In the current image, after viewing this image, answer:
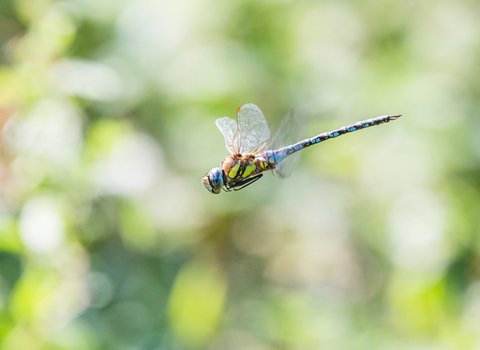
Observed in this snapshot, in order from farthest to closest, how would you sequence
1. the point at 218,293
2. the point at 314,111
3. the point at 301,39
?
the point at 301,39 → the point at 314,111 → the point at 218,293

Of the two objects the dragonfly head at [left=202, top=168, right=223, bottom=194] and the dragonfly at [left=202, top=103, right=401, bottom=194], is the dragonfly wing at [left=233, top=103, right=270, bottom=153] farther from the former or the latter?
the dragonfly head at [left=202, top=168, right=223, bottom=194]

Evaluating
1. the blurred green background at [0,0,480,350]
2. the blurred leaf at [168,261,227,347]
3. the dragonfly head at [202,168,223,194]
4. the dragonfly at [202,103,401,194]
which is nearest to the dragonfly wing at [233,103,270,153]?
the dragonfly at [202,103,401,194]

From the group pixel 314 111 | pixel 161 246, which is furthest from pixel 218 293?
pixel 314 111

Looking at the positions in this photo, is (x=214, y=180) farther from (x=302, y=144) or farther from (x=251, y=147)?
(x=302, y=144)

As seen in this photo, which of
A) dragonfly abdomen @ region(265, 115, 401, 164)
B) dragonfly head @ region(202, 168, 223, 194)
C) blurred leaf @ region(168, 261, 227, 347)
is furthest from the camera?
blurred leaf @ region(168, 261, 227, 347)

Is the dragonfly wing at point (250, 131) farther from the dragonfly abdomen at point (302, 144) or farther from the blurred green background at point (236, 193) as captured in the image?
the blurred green background at point (236, 193)

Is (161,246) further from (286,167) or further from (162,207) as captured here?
(286,167)

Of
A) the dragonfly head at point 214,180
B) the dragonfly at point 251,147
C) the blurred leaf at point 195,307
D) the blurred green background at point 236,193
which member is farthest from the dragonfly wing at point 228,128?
the blurred leaf at point 195,307
